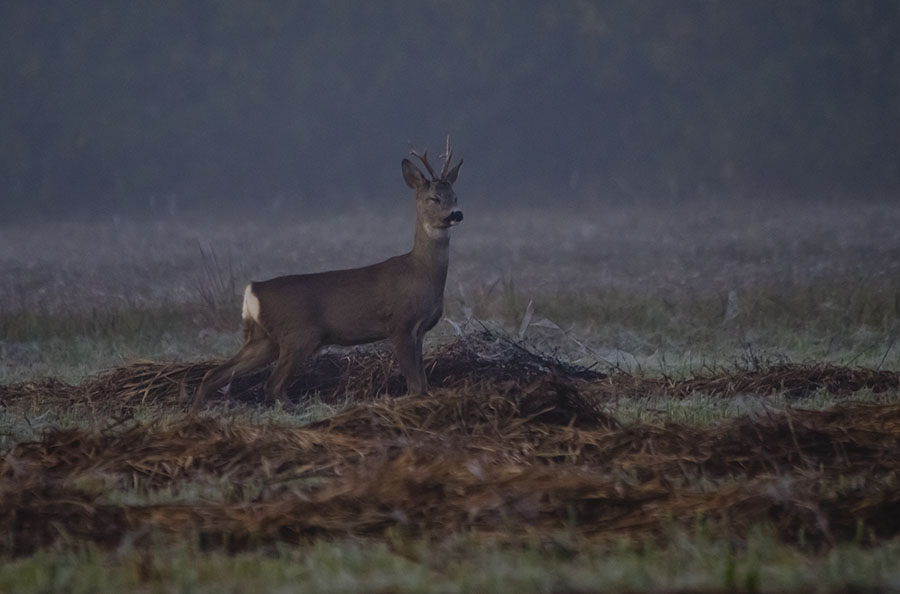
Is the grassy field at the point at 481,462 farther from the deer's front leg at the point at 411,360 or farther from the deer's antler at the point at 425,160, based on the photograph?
the deer's antler at the point at 425,160

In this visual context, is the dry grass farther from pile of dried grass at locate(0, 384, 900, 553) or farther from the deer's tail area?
the deer's tail area

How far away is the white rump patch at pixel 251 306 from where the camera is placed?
34.5 feet

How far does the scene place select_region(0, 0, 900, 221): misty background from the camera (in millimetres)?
51250

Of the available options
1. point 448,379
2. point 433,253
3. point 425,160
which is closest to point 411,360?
point 448,379

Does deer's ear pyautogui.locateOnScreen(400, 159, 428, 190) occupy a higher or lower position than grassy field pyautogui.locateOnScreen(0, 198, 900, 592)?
higher

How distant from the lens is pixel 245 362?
Answer: 34.4ft

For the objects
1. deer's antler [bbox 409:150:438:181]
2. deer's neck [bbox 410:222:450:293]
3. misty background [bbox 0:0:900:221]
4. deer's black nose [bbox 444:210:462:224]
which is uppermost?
misty background [bbox 0:0:900:221]

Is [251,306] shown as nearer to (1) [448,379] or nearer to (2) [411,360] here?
(2) [411,360]

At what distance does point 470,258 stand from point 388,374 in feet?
54.9

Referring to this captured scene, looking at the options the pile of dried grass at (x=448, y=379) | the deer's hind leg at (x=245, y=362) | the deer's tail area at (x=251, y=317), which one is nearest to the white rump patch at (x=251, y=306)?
the deer's tail area at (x=251, y=317)

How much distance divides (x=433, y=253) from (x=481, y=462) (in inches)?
158

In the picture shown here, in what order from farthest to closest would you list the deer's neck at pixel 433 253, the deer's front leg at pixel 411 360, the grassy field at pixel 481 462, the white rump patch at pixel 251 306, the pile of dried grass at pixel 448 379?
the deer's neck at pixel 433 253, the white rump patch at pixel 251 306, the deer's front leg at pixel 411 360, the pile of dried grass at pixel 448 379, the grassy field at pixel 481 462

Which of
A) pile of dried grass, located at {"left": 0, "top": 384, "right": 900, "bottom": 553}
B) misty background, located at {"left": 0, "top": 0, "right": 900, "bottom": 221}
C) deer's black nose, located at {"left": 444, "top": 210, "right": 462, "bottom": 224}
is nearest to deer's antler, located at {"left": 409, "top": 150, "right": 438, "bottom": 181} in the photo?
deer's black nose, located at {"left": 444, "top": 210, "right": 462, "bottom": 224}

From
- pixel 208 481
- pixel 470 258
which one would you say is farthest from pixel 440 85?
pixel 208 481
